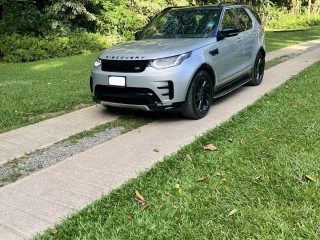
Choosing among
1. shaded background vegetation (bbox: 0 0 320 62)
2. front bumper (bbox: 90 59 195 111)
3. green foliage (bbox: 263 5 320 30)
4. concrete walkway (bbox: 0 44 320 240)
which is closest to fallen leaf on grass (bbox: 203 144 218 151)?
concrete walkway (bbox: 0 44 320 240)

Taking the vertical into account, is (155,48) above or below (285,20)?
above

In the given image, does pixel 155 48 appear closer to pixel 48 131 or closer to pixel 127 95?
pixel 127 95

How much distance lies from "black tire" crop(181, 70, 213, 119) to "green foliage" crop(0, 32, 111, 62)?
1124 centimetres

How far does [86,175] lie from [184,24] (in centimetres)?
359

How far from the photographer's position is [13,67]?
1348cm

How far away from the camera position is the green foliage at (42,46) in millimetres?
15172

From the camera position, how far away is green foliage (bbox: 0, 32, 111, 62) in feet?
49.8

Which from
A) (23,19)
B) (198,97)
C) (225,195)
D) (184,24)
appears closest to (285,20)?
(23,19)

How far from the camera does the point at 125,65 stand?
5406 mm

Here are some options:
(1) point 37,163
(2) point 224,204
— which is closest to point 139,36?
(1) point 37,163

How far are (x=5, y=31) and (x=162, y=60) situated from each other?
1293cm

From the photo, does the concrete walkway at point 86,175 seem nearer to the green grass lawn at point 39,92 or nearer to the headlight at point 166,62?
the headlight at point 166,62

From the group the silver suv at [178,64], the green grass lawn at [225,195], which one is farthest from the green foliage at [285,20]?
the green grass lawn at [225,195]

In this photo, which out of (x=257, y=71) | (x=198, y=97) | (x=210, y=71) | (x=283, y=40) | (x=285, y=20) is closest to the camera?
(x=198, y=97)
